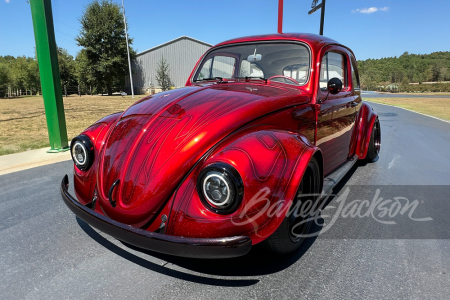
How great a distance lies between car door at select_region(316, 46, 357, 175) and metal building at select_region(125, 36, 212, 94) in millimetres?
39632

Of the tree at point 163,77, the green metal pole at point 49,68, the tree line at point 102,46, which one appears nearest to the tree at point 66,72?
the tree line at point 102,46

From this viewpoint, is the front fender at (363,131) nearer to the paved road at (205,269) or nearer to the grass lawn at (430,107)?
the paved road at (205,269)

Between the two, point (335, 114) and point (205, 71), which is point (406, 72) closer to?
point (335, 114)

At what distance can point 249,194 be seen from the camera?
1701 mm

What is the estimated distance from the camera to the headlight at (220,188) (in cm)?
167

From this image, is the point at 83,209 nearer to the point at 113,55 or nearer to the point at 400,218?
the point at 400,218

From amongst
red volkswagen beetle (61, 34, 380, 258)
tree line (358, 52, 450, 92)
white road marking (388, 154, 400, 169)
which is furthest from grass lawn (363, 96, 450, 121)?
tree line (358, 52, 450, 92)

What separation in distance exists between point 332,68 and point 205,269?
8.74ft

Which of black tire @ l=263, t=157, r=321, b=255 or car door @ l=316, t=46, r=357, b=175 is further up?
car door @ l=316, t=46, r=357, b=175

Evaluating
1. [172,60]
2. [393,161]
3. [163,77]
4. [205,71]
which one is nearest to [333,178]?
[205,71]

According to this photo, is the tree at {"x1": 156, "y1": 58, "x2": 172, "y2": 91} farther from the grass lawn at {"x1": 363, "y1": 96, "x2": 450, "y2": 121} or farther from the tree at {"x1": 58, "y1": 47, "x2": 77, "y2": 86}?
the grass lawn at {"x1": 363, "y1": 96, "x2": 450, "y2": 121}

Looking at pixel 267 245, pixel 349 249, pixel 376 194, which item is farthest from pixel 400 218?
pixel 267 245

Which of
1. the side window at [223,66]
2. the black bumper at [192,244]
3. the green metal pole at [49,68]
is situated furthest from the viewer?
the green metal pole at [49,68]

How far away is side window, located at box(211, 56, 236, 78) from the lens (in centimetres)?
350
